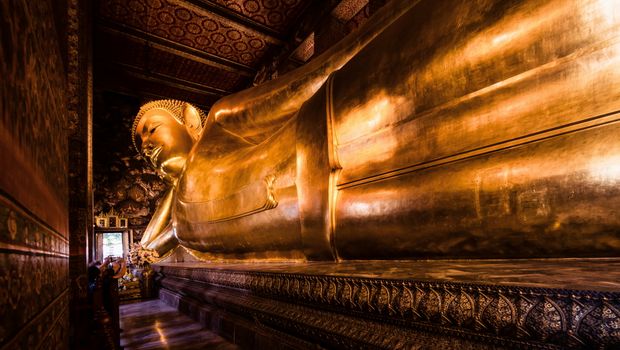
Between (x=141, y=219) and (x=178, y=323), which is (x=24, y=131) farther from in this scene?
(x=141, y=219)

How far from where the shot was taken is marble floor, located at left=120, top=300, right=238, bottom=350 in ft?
3.93

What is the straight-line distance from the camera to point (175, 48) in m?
4.37

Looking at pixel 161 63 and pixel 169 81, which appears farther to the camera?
pixel 169 81

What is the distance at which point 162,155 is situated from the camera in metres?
2.61

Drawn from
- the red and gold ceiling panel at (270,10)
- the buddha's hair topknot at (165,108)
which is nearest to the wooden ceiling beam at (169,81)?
the red and gold ceiling panel at (270,10)

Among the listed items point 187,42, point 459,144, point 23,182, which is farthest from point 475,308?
point 187,42

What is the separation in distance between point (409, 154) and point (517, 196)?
11.1 inches

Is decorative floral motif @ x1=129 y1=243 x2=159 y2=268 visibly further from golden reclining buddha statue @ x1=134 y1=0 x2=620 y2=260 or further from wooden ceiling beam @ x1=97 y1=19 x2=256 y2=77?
wooden ceiling beam @ x1=97 y1=19 x2=256 y2=77

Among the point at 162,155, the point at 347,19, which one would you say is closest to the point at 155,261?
the point at 162,155

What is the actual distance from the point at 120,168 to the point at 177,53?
2246 millimetres

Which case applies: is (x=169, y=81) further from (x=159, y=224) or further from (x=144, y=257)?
(x=144, y=257)

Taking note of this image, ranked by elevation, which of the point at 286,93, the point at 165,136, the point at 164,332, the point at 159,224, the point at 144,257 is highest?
the point at 165,136

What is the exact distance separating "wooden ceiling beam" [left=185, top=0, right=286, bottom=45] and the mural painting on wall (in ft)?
8.83

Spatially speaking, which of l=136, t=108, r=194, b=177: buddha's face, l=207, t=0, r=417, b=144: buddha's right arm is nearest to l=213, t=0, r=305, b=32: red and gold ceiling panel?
l=136, t=108, r=194, b=177: buddha's face
